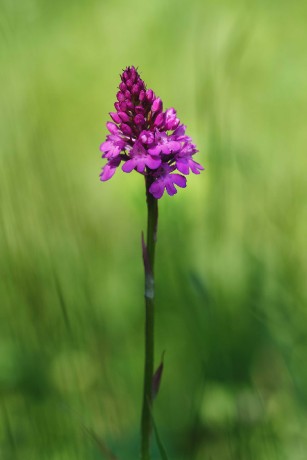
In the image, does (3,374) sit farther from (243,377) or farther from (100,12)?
(100,12)

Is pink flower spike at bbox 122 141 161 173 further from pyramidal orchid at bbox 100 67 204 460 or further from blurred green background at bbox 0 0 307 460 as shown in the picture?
blurred green background at bbox 0 0 307 460

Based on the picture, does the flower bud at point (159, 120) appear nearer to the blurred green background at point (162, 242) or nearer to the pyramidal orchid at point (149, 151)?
the pyramidal orchid at point (149, 151)

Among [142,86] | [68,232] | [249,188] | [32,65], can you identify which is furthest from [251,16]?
[142,86]

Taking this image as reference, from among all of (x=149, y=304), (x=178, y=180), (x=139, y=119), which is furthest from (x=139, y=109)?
(x=149, y=304)

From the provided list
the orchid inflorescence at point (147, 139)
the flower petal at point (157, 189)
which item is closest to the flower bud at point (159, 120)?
the orchid inflorescence at point (147, 139)

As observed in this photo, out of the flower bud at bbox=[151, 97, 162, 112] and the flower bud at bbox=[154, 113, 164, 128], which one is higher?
the flower bud at bbox=[151, 97, 162, 112]

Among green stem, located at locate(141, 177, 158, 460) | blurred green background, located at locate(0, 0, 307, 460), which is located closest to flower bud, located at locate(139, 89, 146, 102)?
green stem, located at locate(141, 177, 158, 460)

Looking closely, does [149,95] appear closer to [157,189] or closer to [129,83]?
[129,83]
